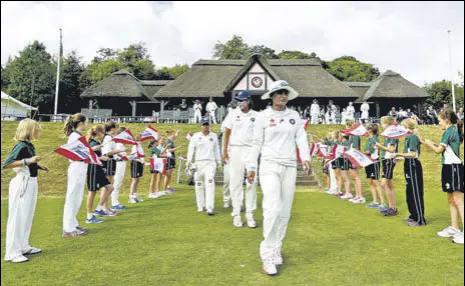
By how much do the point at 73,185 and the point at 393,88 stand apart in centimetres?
3853

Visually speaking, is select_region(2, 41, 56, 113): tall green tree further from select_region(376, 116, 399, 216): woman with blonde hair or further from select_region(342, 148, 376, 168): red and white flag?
select_region(376, 116, 399, 216): woman with blonde hair

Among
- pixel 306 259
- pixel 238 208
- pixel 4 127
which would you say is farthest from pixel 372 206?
pixel 4 127

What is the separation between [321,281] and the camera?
12.9 ft

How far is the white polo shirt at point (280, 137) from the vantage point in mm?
4617

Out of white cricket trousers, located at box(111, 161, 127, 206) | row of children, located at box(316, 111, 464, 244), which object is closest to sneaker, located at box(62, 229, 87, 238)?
white cricket trousers, located at box(111, 161, 127, 206)

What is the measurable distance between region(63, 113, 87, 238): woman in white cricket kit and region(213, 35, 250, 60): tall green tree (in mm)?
54551

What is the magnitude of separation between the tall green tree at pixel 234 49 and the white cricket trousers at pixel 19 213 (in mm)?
56030

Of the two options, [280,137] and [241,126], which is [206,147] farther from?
[280,137]

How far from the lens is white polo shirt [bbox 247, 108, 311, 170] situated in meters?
4.62

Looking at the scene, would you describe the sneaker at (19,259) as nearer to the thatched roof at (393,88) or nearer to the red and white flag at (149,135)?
the red and white flag at (149,135)

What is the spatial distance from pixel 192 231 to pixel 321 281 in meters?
2.97

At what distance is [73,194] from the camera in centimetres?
616

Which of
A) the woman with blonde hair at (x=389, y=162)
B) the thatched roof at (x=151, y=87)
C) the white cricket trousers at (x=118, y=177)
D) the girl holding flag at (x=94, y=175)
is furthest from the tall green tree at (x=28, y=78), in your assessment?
the woman with blonde hair at (x=389, y=162)

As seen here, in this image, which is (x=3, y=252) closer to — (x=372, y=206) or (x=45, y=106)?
(x=372, y=206)
